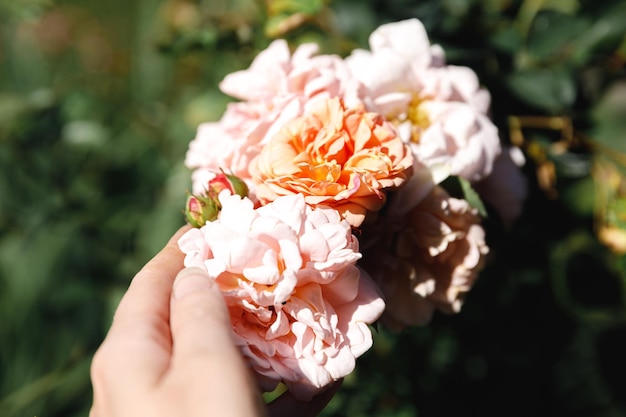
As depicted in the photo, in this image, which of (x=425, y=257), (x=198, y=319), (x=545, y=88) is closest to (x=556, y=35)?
(x=545, y=88)

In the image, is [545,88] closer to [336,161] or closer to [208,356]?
[336,161]

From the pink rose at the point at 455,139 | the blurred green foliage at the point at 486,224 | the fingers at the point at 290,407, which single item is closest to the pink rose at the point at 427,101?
the pink rose at the point at 455,139

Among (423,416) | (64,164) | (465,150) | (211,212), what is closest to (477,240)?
(465,150)

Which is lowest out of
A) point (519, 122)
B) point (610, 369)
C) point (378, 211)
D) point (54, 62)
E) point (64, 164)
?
point (610, 369)

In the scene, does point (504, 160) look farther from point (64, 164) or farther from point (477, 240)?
point (64, 164)

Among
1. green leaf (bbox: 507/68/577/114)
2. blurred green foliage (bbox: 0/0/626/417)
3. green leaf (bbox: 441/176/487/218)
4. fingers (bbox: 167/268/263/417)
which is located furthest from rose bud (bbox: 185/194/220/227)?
green leaf (bbox: 507/68/577/114)

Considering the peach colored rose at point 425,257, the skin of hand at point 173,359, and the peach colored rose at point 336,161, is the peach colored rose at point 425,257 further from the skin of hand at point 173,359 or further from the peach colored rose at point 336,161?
the skin of hand at point 173,359
